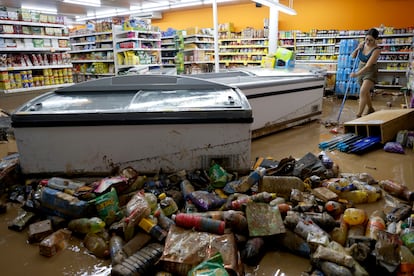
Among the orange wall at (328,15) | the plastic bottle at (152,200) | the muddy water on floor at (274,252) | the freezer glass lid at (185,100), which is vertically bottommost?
the muddy water on floor at (274,252)

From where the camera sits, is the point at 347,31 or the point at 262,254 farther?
the point at 347,31

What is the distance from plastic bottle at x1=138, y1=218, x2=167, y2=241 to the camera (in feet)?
6.72

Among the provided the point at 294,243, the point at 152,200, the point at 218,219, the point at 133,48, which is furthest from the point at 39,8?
the point at 294,243

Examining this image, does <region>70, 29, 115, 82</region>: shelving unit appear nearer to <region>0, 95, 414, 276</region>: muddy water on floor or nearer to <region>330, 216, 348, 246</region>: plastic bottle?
<region>0, 95, 414, 276</region>: muddy water on floor

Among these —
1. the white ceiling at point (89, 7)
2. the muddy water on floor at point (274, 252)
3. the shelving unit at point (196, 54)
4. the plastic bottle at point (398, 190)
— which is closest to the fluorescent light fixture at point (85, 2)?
the white ceiling at point (89, 7)

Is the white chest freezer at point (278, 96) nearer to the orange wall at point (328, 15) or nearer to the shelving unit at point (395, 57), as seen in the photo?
the shelving unit at point (395, 57)

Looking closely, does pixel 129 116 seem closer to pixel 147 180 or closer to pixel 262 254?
pixel 147 180

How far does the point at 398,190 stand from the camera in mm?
2701

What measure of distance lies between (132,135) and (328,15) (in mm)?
11595

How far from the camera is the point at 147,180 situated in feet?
9.37

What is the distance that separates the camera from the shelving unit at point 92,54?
9.89 metres

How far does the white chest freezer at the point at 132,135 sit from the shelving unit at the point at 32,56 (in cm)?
477

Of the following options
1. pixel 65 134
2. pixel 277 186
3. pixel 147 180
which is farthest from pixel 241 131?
pixel 65 134

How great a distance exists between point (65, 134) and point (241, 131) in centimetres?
163
